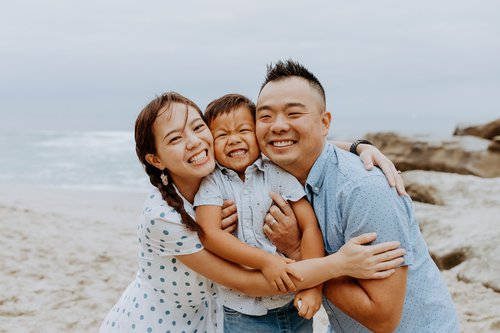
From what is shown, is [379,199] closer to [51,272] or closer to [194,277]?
[194,277]

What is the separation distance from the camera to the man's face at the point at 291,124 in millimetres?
2631

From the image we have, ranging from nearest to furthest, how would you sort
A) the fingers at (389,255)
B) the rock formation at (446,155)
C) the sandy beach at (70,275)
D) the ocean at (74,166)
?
1. the fingers at (389,255)
2. the sandy beach at (70,275)
3. the rock formation at (446,155)
4. the ocean at (74,166)

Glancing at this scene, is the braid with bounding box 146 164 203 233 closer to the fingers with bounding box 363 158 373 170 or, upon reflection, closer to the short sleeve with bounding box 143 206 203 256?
the short sleeve with bounding box 143 206 203 256

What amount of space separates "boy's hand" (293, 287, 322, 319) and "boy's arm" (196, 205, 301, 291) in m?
0.08

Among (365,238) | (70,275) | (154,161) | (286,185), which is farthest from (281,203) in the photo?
(70,275)

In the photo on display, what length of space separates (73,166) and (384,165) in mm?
21951

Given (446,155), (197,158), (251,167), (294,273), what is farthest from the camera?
(446,155)

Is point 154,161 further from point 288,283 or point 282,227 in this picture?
point 288,283

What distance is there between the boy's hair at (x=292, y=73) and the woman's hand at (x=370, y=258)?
821 millimetres

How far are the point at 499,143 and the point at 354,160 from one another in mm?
9988

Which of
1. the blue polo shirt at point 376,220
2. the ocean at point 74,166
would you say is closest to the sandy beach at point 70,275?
the blue polo shirt at point 376,220

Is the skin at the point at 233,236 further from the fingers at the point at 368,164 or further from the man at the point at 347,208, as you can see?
the fingers at the point at 368,164

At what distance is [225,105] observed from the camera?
2840 mm

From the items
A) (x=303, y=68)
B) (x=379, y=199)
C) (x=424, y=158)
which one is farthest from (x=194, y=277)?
(x=424, y=158)
